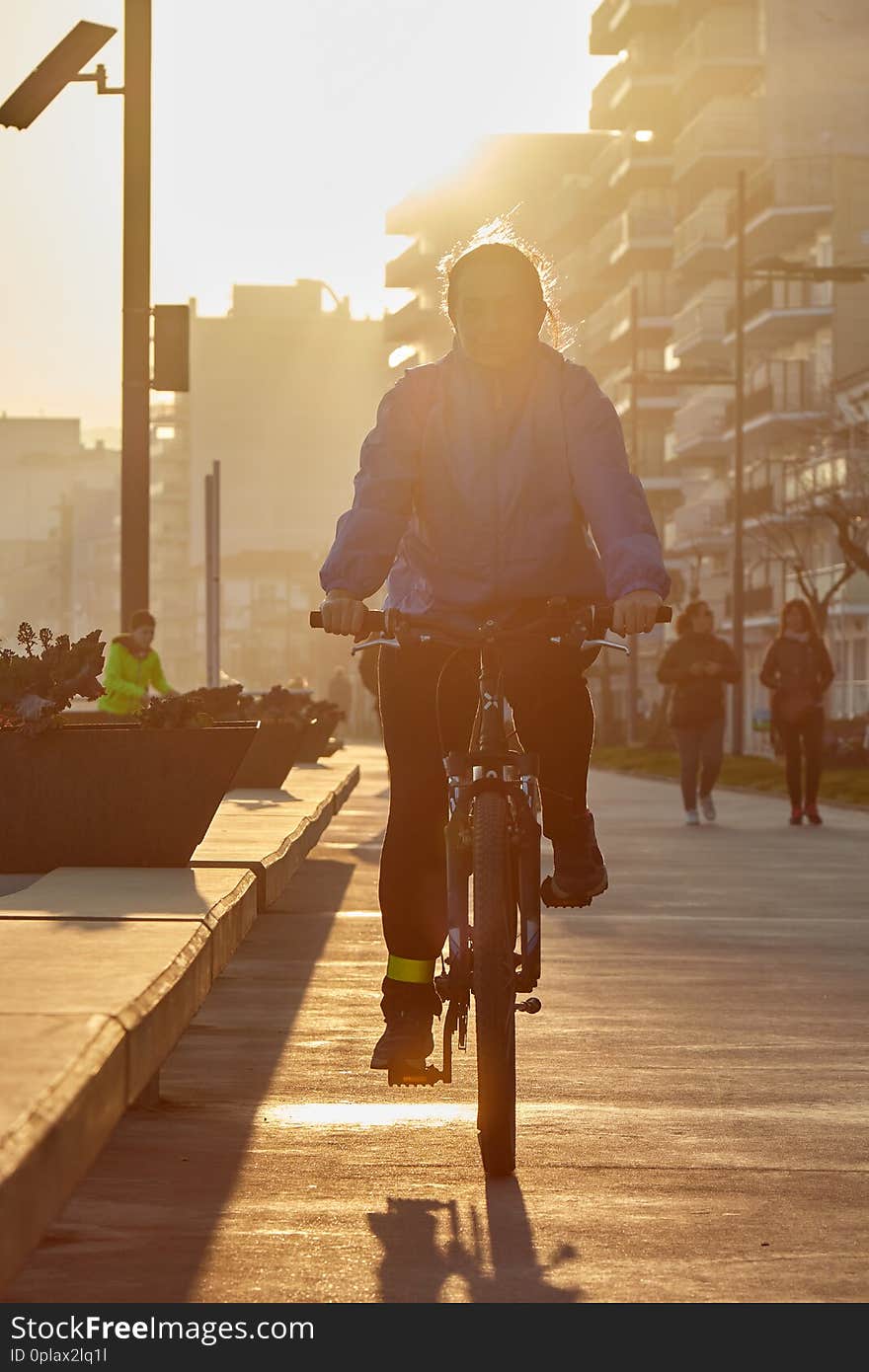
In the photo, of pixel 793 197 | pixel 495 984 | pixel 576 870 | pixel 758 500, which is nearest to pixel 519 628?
pixel 576 870

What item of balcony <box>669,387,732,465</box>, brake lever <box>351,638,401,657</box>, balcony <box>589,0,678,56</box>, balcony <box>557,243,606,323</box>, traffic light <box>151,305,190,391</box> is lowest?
brake lever <box>351,638,401,657</box>

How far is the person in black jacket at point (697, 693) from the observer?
72.3 feet

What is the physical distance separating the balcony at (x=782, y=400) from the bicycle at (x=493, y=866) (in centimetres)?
7154

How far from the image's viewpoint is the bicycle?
570 cm

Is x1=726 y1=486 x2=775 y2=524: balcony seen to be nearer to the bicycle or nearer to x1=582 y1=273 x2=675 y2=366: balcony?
x1=582 y1=273 x2=675 y2=366: balcony

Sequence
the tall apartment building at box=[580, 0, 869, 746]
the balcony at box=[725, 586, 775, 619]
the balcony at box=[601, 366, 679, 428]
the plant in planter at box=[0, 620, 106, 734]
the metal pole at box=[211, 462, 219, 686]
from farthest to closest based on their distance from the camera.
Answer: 1. the balcony at box=[601, 366, 679, 428]
2. the balcony at box=[725, 586, 775, 619]
3. the tall apartment building at box=[580, 0, 869, 746]
4. the metal pole at box=[211, 462, 219, 686]
5. the plant in planter at box=[0, 620, 106, 734]

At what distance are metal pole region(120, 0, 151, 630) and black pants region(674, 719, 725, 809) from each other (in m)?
7.13

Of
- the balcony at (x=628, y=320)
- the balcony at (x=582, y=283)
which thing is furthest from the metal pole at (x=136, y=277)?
the balcony at (x=582, y=283)

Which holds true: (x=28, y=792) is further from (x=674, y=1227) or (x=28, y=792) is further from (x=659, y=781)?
(x=659, y=781)

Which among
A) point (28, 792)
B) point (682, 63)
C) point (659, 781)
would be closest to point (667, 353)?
point (682, 63)

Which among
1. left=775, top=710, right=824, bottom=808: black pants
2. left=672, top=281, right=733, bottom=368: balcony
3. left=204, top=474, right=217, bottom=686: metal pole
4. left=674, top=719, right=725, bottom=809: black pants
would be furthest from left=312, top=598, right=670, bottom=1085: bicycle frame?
left=672, top=281, right=733, bottom=368: balcony

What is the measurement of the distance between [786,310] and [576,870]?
7510 centimetres

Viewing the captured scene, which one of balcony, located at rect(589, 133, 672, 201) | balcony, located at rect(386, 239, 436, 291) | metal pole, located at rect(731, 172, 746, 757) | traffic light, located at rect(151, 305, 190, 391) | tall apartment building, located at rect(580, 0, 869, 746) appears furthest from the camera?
balcony, located at rect(386, 239, 436, 291)
